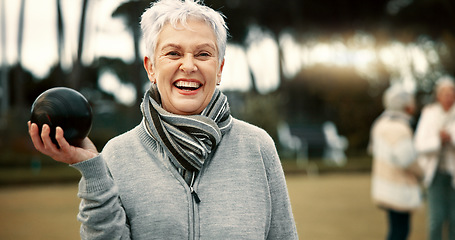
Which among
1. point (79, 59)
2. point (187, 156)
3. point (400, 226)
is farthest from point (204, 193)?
point (79, 59)

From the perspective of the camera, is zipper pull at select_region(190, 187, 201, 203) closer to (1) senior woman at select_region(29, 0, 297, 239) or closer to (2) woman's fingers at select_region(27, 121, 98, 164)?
(1) senior woman at select_region(29, 0, 297, 239)

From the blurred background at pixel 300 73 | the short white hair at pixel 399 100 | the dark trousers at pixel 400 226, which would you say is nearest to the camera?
the dark trousers at pixel 400 226

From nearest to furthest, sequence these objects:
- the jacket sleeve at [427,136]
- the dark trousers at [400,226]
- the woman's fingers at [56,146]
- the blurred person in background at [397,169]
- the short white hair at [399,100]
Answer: the woman's fingers at [56,146]
the blurred person in background at [397,169]
the dark trousers at [400,226]
the short white hair at [399,100]
the jacket sleeve at [427,136]

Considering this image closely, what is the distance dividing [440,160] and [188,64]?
4.69 metres

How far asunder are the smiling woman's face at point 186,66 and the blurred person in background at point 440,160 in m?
4.39

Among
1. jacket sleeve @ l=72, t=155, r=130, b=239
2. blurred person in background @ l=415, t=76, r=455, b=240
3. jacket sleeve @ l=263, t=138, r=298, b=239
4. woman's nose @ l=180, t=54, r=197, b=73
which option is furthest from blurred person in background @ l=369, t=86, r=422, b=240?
jacket sleeve @ l=72, t=155, r=130, b=239

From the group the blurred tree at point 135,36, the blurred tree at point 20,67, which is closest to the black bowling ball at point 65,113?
the blurred tree at point 135,36

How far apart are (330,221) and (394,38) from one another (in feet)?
69.8

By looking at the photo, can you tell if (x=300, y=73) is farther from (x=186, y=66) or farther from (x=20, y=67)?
(x=186, y=66)

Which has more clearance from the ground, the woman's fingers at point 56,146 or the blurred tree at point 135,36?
the woman's fingers at point 56,146

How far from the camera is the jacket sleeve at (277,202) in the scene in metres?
1.92

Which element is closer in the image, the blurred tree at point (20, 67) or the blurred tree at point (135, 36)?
the blurred tree at point (135, 36)

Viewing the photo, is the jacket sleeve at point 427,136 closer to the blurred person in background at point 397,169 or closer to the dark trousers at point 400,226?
the blurred person in background at point 397,169

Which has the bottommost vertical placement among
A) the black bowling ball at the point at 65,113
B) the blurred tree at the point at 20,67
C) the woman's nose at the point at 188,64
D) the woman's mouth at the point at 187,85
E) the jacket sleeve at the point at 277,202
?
the blurred tree at the point at 20,67
